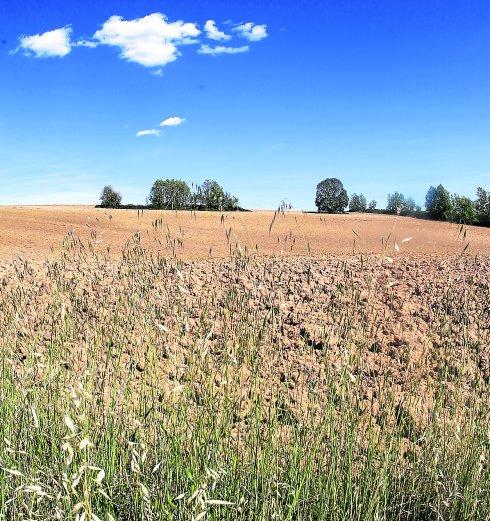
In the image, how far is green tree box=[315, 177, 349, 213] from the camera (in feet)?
178

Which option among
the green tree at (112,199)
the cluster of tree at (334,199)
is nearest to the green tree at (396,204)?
the green tree at (112,199)

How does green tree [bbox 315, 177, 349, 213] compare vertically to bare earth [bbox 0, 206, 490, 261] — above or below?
above

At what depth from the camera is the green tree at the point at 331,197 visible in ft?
178

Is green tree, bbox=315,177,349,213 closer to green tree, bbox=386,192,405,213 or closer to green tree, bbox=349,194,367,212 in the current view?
green tree, bbox=349,194,367,212

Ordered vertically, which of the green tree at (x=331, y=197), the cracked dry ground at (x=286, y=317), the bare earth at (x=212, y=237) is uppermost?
the green tree at (x=331, y=197)

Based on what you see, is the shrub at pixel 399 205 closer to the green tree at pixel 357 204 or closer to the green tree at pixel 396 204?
the green tree at pixel 396 204

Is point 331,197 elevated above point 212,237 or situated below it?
above

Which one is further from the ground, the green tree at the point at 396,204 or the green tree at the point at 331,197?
the green tree at the point at 331,197

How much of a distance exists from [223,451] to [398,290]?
14.7 ft

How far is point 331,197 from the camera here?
5803cm

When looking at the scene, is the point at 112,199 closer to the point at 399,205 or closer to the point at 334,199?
the point at 399,205

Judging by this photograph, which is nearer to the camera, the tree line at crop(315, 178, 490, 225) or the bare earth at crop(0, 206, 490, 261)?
the bare earth at crop(0, 206, 490, 261)

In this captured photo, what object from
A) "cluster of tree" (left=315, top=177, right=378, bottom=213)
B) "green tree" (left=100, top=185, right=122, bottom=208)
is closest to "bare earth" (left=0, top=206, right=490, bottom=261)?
"green tree" (left=100, top=185, right=122, bottom=208)

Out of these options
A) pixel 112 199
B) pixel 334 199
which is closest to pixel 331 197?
pixel 334 199
